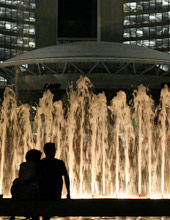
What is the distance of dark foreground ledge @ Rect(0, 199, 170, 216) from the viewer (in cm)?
370

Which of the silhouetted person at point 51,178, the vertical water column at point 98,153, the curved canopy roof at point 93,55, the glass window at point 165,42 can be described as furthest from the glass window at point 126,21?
the silhouetted person at point 51,178

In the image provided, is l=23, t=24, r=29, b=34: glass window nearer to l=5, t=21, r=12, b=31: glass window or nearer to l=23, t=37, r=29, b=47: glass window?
l=23, t=37, r=29, b=47: glass window

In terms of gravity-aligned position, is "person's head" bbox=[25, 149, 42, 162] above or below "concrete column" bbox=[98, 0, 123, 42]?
below

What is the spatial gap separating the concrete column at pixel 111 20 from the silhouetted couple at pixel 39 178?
199 ft

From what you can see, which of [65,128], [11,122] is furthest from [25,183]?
[11,122]

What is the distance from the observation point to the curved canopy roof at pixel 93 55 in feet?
96.1

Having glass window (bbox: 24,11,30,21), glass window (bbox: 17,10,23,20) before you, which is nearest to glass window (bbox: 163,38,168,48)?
glass window (bbox: 24,11,30,21)

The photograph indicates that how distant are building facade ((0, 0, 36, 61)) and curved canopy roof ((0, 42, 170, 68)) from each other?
96.6 feet

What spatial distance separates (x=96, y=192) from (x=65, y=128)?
9.47m

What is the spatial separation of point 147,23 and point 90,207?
6216cm

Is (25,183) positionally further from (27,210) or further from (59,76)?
(59,76)

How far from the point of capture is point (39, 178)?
4.40 metres

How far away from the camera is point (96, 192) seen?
30.9 ft

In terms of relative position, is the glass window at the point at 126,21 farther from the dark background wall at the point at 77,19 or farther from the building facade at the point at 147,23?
the dark background wall at the point at 77,19
